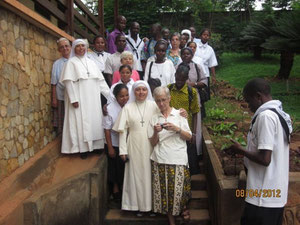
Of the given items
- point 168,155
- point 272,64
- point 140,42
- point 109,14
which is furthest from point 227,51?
point 168,155

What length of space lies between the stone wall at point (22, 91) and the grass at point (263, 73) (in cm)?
497

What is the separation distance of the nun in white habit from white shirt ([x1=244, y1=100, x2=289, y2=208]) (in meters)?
2.74

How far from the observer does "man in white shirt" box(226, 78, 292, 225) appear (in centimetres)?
245

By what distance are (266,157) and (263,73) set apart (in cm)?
991

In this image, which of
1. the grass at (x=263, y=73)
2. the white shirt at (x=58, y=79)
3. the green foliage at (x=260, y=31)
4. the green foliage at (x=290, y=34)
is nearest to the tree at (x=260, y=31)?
the green foliage at (x=260, y=31)

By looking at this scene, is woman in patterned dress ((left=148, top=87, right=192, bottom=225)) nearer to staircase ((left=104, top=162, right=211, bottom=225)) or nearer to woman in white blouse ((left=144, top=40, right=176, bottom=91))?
staircase ((left=104, top=162, right=211, bottom=225))


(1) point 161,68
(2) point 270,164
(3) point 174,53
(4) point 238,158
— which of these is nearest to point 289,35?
(3) point 174,53

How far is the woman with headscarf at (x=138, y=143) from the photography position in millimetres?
3869

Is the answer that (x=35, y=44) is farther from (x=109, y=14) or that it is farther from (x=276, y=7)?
(x=276, y=7)

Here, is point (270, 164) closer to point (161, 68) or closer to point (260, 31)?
point (161, 68)

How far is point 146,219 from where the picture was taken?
163 inches

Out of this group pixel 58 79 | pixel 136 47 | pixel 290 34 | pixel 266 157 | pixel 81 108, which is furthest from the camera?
pixel 290 34

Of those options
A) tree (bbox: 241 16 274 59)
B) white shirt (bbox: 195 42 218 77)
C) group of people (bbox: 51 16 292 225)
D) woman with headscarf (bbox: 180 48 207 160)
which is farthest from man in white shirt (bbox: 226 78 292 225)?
tree (bbox: 241 16 274 59)

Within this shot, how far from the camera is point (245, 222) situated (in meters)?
2.77
